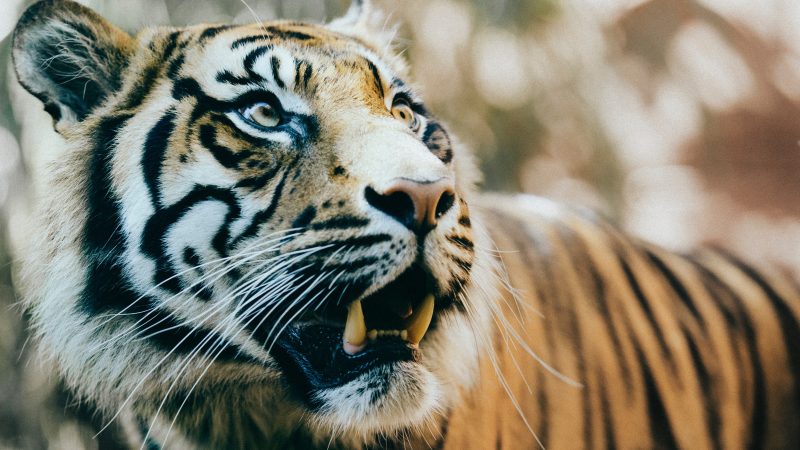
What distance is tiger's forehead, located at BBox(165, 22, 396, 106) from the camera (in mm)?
830

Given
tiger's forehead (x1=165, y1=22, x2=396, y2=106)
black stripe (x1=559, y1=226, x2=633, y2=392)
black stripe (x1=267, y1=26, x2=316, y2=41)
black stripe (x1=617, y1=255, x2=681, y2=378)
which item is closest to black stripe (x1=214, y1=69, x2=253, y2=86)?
tiger's forehead (x1=165, y1=22, x2=396, y2=106)

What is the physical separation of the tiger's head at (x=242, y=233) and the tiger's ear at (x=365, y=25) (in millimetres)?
145

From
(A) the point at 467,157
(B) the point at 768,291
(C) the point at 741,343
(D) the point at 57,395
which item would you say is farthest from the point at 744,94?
(D) the point at 57,395

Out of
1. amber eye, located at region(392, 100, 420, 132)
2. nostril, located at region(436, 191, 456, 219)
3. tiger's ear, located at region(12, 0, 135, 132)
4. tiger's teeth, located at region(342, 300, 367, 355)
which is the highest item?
amber eye, located at region(392, 100, 420, 132)

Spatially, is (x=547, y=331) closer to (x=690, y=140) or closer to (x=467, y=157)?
(x=467, y=157)

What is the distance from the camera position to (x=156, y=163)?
2.70 feet

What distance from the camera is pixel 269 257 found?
76 centimetres

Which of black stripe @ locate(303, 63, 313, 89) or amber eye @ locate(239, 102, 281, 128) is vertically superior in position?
black stripe @ locate(303, 63, 313, 89)

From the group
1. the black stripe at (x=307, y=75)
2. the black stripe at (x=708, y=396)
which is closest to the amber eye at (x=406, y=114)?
the black stripe at (x=307, y=75)

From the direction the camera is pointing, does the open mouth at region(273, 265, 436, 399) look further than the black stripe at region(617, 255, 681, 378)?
No

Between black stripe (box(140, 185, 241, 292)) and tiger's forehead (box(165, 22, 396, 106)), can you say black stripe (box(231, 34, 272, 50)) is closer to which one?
tiger's forehead (box(165, 22, 396, 106))

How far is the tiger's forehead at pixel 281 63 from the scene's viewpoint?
830 mm

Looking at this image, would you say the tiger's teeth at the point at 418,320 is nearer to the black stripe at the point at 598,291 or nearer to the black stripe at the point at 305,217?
the black stripe at the point at 305,217

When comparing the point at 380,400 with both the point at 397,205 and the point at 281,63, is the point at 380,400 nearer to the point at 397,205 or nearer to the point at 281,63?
the point at 397,205
